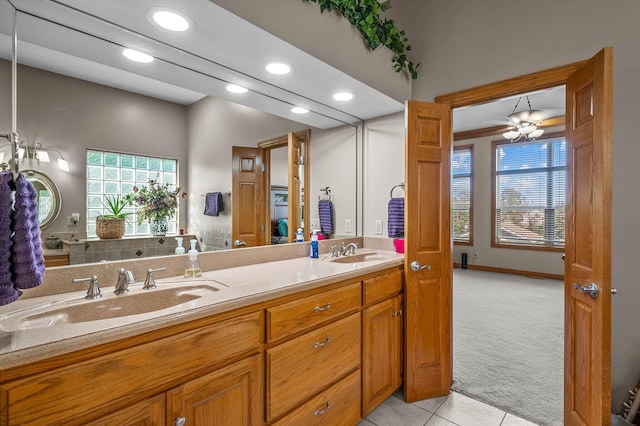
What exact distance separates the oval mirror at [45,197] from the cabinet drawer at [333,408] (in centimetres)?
133

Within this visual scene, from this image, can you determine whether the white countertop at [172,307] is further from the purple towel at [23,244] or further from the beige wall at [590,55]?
the beige wall at [590,55]

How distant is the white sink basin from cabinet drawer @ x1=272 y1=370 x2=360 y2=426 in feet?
2.36

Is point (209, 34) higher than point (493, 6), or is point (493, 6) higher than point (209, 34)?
point (493, 6)

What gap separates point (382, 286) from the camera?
2.04 m

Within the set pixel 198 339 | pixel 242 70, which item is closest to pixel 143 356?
pixel 198 339

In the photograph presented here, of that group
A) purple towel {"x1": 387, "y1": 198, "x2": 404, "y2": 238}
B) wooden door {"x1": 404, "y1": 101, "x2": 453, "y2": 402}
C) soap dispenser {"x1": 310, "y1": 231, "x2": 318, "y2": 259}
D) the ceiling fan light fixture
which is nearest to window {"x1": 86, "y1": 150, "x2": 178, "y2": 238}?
soap dispenser {"x1": 310, "y1": 231, "x2": 318, "y2": 259}

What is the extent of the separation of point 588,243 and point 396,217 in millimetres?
1236

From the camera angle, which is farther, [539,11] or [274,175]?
[274,175]

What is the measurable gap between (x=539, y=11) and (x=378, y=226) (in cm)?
187

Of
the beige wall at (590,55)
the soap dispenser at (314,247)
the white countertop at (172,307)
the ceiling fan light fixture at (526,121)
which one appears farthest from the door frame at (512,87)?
the ceiling fan light fixture at (526,121)

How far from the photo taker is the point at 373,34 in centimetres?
208

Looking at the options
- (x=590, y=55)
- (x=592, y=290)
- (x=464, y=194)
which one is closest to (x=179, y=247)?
(x=592, y=290)

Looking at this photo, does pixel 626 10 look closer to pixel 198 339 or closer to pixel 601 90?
pixel 601 90

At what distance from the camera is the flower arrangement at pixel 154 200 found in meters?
1.57
